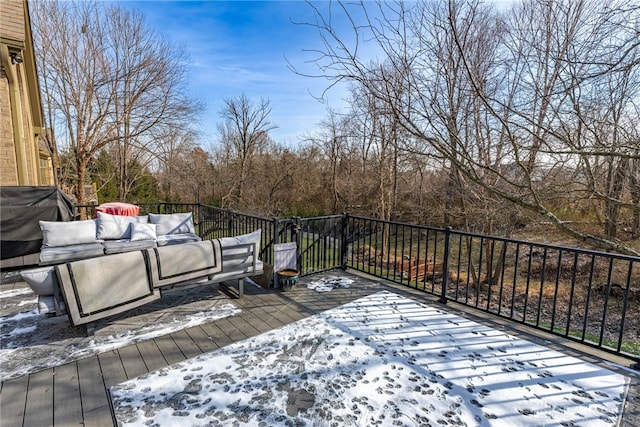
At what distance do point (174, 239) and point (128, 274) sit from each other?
2.44 m

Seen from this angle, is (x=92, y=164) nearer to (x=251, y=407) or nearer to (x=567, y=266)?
(x=251, y=407)

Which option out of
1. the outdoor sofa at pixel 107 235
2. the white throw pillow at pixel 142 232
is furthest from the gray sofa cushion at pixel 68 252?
the white throw pillow at pixel 142 232

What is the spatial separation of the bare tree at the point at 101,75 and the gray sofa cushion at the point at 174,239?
533 cm

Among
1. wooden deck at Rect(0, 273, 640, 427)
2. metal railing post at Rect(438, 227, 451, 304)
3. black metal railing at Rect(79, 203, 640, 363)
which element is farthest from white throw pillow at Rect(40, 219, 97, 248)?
metal railing post at Rect(438, 227, 451, 304)

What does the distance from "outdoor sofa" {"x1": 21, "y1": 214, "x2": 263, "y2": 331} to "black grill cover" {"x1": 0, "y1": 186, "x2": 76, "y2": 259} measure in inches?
42.8

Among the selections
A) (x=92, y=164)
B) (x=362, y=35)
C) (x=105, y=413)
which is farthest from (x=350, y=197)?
(x=105, y=413)

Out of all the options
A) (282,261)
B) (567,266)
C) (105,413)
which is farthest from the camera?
(567,266)

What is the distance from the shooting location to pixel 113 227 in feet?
15.9

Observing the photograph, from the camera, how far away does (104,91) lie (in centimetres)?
919

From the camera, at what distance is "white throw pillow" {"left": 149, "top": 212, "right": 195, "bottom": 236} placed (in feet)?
17.3

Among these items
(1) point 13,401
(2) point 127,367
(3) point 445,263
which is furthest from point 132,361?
(3) point 445,263

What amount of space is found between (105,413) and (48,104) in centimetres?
1107

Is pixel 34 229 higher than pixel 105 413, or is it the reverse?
pixel 34 229

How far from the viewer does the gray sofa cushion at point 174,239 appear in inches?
193
